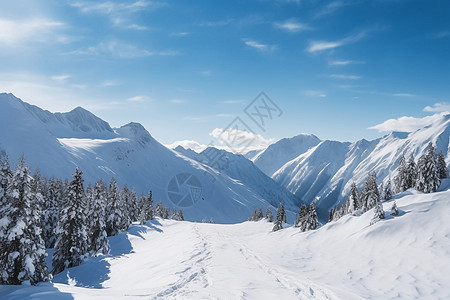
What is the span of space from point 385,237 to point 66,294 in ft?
84.6

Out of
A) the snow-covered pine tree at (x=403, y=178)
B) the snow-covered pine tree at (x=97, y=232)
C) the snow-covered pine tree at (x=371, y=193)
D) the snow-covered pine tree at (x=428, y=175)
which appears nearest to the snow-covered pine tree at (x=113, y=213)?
the snow-covered pine tree at (x=97, y=232)

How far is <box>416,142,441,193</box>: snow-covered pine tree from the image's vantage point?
39.9 metres

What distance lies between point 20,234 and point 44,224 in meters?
34.5

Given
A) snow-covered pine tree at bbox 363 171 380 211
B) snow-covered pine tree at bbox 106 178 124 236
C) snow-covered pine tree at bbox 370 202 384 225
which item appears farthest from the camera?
snow-covered pine tree at bbox 106 178 124 236

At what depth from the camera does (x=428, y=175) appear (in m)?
40.3

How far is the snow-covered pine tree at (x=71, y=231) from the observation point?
31.3 meters

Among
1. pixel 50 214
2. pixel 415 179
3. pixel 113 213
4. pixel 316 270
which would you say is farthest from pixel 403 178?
pixel 50 214

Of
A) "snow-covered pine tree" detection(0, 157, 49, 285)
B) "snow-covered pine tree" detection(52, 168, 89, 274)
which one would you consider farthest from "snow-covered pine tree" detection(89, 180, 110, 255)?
"snow-covered pine tree" detection(0, 157, 49, 285)

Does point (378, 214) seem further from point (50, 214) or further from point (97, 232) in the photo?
point (50, 214)

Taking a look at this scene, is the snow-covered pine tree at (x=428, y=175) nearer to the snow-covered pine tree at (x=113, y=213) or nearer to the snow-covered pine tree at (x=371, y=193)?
the snow-covered pine tree at (x=371, y=193)

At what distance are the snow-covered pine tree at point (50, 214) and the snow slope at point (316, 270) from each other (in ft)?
68.6

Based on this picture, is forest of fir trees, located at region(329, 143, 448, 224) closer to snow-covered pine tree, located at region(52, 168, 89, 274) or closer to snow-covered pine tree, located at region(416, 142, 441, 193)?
snow-covered pine tree, located at region(416, 142, 441, 193)

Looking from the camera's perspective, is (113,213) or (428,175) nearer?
(428,175)

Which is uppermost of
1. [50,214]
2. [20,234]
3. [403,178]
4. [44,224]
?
[403,178]
